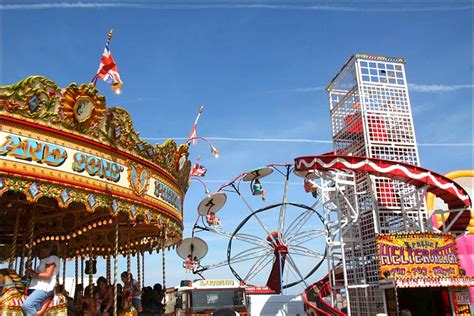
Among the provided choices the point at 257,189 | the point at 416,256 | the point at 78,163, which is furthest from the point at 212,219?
the point at 78,163

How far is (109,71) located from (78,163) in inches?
123

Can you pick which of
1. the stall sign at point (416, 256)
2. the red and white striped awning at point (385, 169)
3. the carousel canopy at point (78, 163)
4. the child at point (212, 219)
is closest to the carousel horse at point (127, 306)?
the carousel canopy at point (78, 163)

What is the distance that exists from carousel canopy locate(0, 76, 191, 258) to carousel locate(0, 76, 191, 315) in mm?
16

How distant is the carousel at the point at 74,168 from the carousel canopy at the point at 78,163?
0.05 ft

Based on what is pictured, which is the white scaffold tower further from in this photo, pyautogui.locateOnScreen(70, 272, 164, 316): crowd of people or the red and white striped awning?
pyautogui.locateOnScreen(70, 272, 164, 316): crowd of people

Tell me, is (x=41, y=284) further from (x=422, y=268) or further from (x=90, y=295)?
(x=422, y=268)

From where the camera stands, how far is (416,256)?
14.1m

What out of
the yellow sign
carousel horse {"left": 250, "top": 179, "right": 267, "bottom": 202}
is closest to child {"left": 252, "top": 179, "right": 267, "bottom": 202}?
carousel horse {"left": 250, "top": 179, "right": 267, "bottom": 202}

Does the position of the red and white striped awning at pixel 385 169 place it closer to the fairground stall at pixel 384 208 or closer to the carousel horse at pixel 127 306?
the fairground stall at pixel 384 208

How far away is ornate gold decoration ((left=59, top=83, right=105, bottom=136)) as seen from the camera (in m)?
7.99

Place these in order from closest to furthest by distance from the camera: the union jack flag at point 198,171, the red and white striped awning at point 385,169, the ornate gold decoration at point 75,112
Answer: the ornate gold decoration at point 75,112
the red and white striped awning at point 385,169
the union jack flag at point 198,171

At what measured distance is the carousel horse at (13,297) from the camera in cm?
716

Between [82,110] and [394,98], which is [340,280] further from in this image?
[82,110]

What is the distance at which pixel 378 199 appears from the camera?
18172 mm
